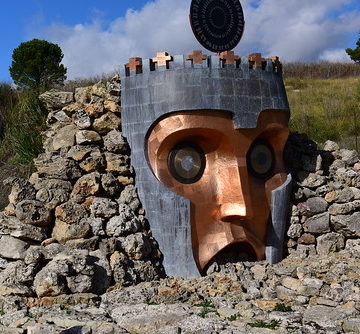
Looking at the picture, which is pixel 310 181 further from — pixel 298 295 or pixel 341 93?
pixel 341 93

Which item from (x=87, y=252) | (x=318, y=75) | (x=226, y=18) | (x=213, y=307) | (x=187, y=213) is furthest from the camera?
(x=318, y=75)

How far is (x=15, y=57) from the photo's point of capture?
22.8 m

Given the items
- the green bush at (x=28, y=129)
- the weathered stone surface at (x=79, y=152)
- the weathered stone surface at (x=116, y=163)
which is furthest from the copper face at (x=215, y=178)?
the green bush at (x=28, y=129)

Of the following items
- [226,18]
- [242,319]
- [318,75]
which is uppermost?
[318,75]

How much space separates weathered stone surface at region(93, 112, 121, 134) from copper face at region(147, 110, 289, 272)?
632 mm

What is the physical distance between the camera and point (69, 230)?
8297mm

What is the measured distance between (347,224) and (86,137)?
4.63 meters

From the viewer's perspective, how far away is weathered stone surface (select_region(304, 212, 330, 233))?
10.2 meters

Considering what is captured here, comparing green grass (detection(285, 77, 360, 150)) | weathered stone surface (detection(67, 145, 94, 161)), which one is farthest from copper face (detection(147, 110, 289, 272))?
green grass (detection(285, 77, 360, 150))

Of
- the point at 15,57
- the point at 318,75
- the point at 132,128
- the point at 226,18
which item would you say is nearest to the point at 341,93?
the point at 318,75

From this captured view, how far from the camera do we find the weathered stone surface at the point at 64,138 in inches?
366

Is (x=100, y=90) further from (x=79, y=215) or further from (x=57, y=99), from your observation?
(x=79, y=215)

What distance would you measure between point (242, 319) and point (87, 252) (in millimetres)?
2354

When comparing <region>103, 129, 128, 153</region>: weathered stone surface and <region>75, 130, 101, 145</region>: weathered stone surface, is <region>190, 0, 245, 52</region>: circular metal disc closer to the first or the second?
<region>103, 129, 128, 153</region>: weathered stone surface
